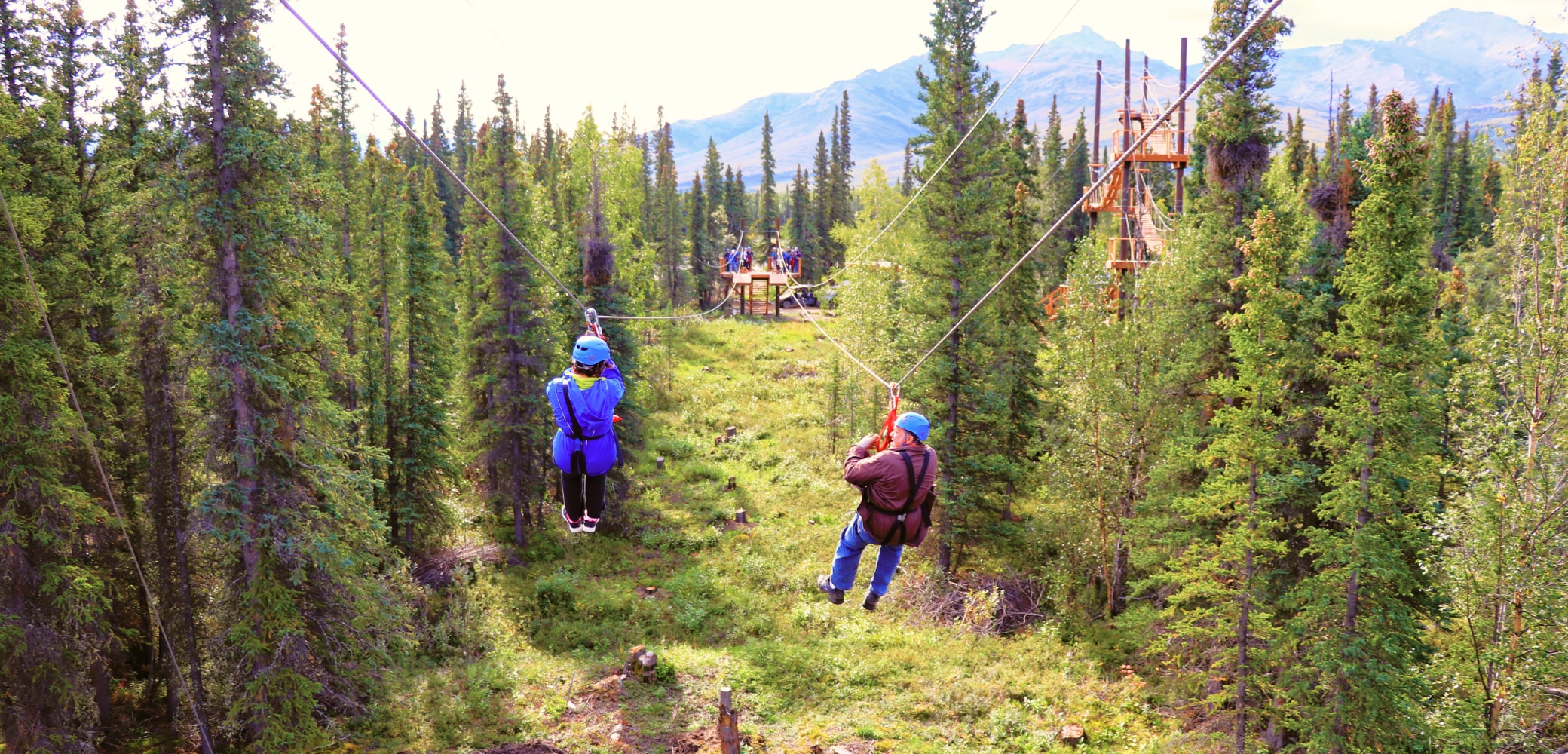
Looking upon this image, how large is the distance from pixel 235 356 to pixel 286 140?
4046 millimetres

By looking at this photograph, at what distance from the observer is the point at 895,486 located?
8805 millimetres

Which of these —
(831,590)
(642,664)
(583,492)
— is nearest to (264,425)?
(583,492)

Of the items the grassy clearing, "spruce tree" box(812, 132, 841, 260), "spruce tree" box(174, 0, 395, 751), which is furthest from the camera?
"spruce tree" box(812, 132, 841, 260)

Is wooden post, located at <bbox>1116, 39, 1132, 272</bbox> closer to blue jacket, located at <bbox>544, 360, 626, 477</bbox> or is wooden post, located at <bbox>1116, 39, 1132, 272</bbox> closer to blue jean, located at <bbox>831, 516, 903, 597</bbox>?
blue jean, located at <bbox>831, 516, 903, 597</bbox>

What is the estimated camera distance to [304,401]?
15539mm

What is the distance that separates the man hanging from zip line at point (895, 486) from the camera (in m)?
8.70

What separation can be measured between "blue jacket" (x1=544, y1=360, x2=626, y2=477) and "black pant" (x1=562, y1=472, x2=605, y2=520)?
0.36ft

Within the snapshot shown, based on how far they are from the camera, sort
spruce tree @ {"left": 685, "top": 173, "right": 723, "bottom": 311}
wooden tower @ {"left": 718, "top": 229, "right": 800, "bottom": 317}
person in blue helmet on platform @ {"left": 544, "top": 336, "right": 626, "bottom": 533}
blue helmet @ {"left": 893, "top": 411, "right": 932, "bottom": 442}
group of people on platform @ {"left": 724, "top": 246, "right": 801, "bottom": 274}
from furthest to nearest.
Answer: spruce tree @ {"left": 685, "top": 173, "right": 723, "bottom": 311} → group of people on platform @ {"left": 724, "top": 246, "right": 801, "bottom": 274} → wooden tower @ {"left": 718, "top": 229, "right": 800, "bottom": 317} → person in blue helmet on platform @ {"left": 544, "top": 336, "right": 626, "bottom": 533} → blue helmet @ {"left": 893, "top": 411, "right": 932, "bottom": 442}

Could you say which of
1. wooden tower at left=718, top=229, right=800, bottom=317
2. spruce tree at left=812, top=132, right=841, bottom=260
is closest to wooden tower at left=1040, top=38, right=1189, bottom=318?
wooden tower at left=718, top=229, right=800, bottom=317

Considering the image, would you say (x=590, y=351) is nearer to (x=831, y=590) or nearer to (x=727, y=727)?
(x=831, y=590)

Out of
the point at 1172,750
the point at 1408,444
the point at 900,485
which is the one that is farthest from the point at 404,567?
the point at 1408,444

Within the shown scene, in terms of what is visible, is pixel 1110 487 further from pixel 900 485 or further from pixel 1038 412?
pixel 900 485

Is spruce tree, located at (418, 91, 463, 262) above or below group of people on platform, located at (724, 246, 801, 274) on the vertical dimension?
above

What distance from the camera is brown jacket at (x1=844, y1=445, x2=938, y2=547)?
871 centimetres
